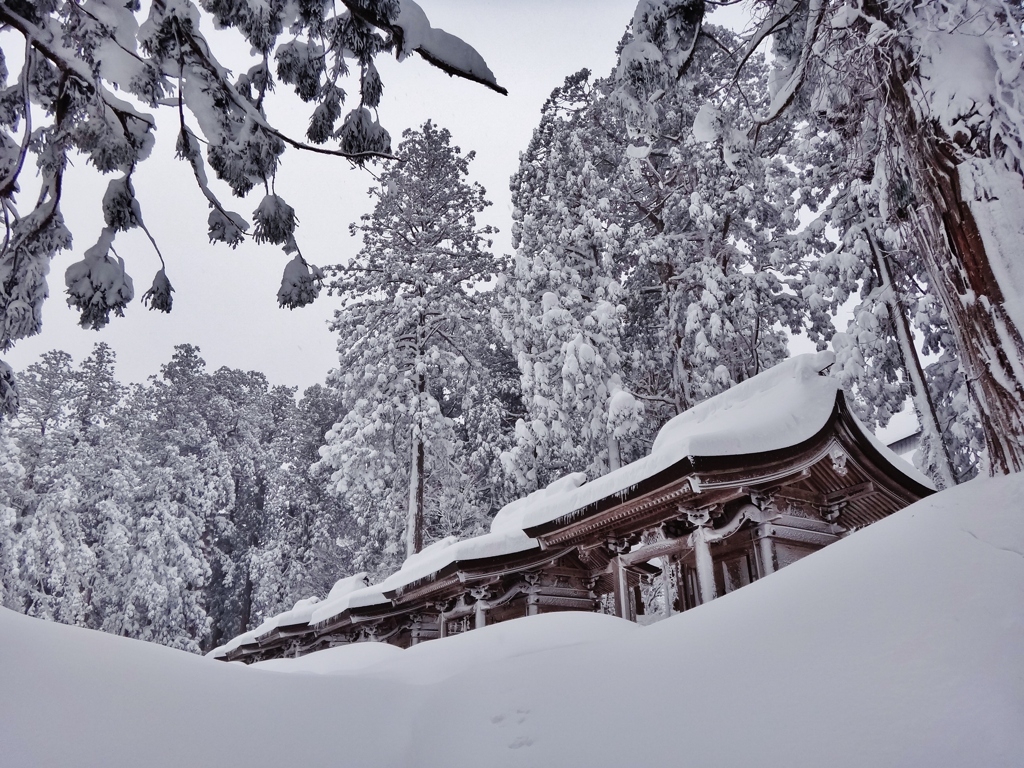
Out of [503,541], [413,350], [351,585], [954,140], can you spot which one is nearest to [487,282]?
[413,350]

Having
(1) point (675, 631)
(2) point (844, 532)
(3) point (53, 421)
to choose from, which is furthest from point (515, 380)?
(1) point (675, 631)

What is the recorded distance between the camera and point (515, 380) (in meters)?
26.0

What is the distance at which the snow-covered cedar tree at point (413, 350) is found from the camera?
2111 cm

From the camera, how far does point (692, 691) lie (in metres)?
3.19

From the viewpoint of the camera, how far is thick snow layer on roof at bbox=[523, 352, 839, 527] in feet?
25.6

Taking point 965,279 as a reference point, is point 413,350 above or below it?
above

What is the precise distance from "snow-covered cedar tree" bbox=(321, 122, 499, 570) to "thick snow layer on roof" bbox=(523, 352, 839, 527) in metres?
11.0

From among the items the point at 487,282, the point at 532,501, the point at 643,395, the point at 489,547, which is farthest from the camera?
the point at 487,282

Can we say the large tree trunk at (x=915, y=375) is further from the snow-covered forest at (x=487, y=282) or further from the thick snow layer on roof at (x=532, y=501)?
the thick snow layer on roof at (x=532, y=501)

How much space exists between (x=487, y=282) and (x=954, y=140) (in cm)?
2060

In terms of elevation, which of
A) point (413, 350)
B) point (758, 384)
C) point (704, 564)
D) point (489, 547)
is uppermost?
point (413, 350)

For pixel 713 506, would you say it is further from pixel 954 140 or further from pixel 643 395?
pixel 643 395

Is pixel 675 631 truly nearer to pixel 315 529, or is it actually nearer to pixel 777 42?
pixel 777 42

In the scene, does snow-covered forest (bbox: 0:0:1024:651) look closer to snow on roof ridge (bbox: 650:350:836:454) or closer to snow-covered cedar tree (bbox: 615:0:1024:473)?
snow-covered cedar tree (bbox: 615:0:1024:473)
